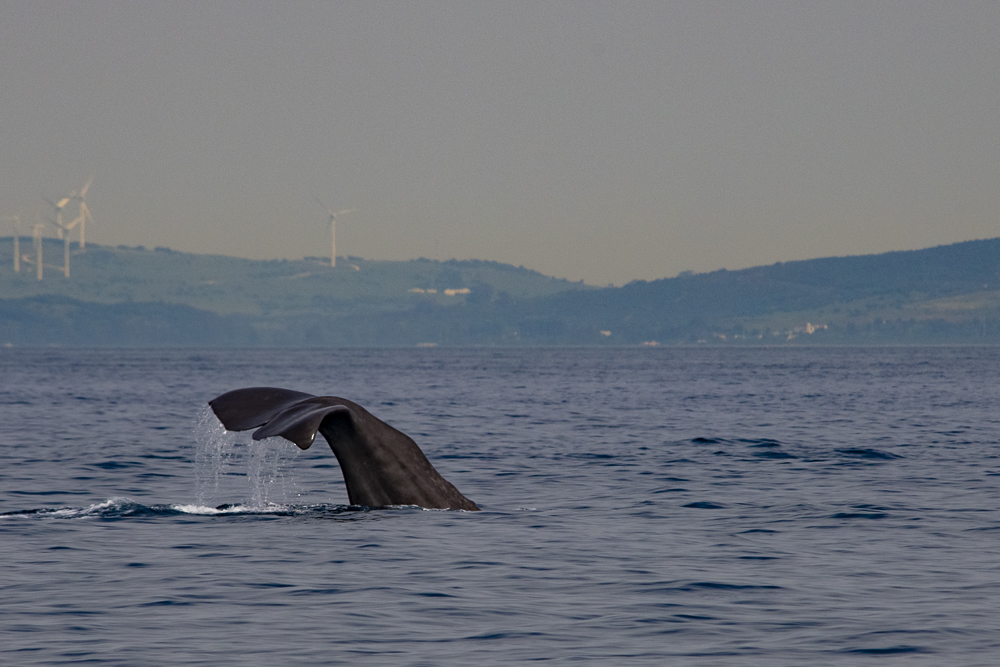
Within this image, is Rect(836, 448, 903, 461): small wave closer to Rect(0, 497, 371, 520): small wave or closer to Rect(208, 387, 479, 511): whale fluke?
Rect(208, 387, 479, 511): whale fluke

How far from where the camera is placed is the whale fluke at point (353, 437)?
504 inches

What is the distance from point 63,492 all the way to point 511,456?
10.9m

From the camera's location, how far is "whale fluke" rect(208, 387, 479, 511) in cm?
1281

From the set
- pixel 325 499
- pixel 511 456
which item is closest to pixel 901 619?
pixel 325 499

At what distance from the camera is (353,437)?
47.5 feet

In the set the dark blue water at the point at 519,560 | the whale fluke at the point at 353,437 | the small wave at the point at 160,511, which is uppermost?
the whale fluke at the point at 353,437

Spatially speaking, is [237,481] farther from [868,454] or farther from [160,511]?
[868,454]

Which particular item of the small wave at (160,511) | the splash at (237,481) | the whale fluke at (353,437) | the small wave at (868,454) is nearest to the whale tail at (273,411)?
the whale fluke at (353,437)

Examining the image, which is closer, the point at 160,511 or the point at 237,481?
the point at 160,511

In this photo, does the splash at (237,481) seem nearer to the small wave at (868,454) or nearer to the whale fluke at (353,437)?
the whale fluke at (353,437)

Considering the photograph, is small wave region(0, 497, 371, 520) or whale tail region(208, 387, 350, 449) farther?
small wave region(0, 497, 371, 520)

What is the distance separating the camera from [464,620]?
1138 cm

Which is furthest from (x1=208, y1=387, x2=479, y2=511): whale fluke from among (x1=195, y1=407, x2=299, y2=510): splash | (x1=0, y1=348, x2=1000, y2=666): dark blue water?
(x1=195, y1=407, x2=299, y2=510): splash

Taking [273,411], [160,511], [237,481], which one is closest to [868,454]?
[237,481]
